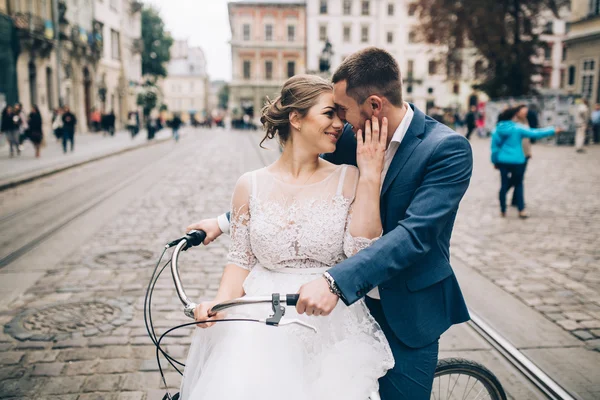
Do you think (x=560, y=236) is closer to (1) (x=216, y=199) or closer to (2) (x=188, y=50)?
(1) (x=216, y=199)

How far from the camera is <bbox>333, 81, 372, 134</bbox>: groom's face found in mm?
2205

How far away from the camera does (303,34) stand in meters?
69.2

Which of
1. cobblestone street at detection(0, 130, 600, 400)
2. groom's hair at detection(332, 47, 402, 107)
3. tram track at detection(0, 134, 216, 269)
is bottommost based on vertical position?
cobblestone street at detection(0, 130, 600, 400)

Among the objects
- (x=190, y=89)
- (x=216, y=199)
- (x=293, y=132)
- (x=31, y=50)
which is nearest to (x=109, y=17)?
(x=31, y=50)

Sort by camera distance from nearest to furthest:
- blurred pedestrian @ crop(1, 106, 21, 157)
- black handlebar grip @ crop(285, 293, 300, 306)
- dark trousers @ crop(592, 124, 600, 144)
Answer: black handlebar grip @ crop(285, 293, 300, 306), blurred pedestrian @ crop(1, 106, 21, 157), dark trousers @ crop(592, 124, 600, 144)

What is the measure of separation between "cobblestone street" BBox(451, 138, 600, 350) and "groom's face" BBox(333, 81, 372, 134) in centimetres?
327

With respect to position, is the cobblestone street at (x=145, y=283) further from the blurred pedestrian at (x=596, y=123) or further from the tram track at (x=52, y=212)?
the blurred pedestrian at (x=596, y=123)

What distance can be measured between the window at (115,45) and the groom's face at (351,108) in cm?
4634

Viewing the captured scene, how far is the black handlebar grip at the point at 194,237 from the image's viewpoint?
2.57 meters

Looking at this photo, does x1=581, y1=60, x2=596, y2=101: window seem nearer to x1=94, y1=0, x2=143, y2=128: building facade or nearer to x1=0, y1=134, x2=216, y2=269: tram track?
x1=0, y1=134, x2=216, y2=269: tram track

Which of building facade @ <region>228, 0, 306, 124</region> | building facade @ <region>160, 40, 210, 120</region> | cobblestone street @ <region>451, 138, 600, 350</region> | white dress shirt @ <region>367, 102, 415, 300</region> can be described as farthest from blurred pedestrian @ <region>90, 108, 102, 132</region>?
building facade @ <region>160, 40, 210, 120</region>

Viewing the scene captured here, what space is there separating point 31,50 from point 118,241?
80.8 ft

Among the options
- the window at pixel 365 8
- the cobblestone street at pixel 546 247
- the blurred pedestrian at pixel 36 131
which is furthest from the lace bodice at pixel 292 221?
the window at pixel 365 8

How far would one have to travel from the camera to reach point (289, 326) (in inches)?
84.0
